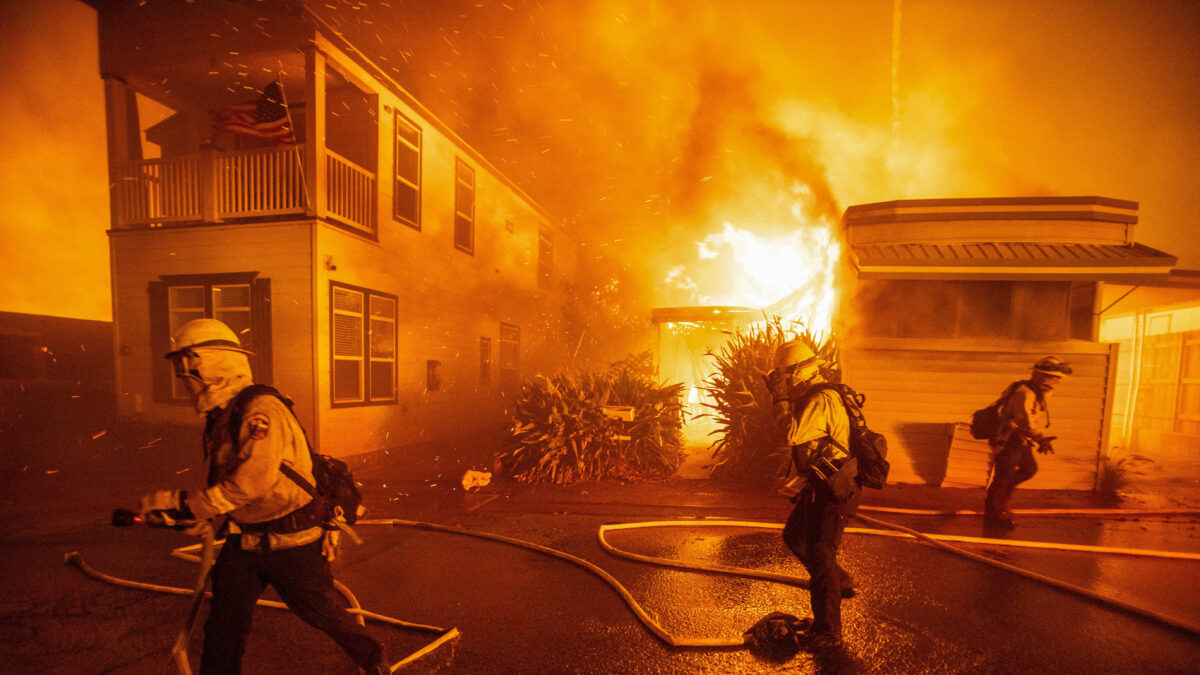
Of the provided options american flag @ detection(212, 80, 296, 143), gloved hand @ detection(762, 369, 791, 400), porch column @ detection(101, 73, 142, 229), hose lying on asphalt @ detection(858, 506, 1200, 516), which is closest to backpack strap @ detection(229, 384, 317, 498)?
gloved hand @ detection(762, 369, 791, 400)

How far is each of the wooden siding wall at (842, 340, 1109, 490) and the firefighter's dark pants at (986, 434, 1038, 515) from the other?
2117 mm

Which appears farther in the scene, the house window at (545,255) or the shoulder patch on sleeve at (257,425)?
the house window at (545,255)

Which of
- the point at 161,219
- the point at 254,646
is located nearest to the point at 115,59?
the point at 161,219

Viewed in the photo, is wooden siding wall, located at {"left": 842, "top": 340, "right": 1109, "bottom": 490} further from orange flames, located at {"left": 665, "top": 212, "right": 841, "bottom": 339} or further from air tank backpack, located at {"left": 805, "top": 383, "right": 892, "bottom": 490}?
air tank backpack, located at {"left": 805, "top": 383, "right": 892, "bottom": 490}

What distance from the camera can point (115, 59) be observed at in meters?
10.9

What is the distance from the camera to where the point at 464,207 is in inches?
614

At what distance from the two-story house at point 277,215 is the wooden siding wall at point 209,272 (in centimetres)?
3

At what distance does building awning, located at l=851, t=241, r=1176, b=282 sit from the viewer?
299 inches

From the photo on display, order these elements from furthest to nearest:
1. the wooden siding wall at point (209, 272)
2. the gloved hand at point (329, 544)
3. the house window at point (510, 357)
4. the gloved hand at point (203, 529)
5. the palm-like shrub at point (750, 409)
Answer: the house window at point (510, 357) < the wooden siding wall at point (209, 272) < the palm-like shrub at point (750, 409) < the gloved hand at point (329, 544) < the gloved hand at point (203, 529)

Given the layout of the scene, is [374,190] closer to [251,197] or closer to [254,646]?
[251,197]

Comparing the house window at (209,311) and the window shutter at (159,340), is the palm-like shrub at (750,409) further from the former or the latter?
the window shutter at (159,340)

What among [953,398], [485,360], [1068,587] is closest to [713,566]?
[1068,587]

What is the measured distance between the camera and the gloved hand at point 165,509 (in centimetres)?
251

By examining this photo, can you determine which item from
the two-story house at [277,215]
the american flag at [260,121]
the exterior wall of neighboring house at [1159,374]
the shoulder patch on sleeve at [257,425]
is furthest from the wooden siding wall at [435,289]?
the exterior wall of neighboring house at [1159,374]
